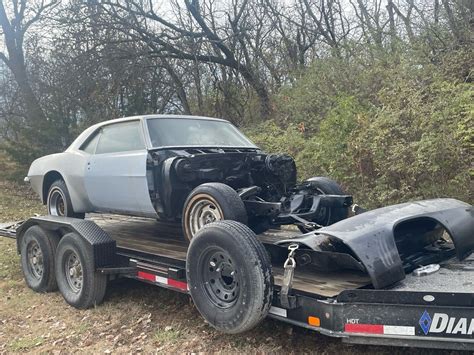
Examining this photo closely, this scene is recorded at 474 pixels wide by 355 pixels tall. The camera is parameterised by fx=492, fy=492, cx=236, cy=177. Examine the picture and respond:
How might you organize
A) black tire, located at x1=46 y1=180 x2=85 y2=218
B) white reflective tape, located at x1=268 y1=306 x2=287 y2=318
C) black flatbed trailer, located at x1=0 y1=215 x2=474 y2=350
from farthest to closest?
black tire, located at x1=46 y1=180 x2=85 y2=218 → white reflective tape, located at x1=268 y1=306 x2=287 y2=318 → black flatbed trailer, located at x1=0 y1=215 x2=474 y2=350

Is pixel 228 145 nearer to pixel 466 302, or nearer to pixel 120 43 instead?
pixel 466 302

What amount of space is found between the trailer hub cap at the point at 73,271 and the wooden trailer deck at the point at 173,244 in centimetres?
48

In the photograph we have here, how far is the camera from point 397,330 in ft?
9.57

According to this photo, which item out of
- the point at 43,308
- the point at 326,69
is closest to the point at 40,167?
the point at 43,308

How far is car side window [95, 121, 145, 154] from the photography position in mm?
5676

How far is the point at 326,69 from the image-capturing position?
12719 mm

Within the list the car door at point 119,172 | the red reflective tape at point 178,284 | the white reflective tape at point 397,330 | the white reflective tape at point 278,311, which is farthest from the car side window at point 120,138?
the white reflective tape at point 397,330

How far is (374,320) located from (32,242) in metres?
4.59

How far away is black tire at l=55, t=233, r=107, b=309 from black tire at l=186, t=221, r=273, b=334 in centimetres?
161

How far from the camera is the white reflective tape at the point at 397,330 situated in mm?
2879

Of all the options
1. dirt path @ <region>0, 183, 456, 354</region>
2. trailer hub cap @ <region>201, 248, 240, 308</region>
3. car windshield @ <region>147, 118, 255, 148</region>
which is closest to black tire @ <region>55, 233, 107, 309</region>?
dirt path @ <region>0, 183, 456, 354</region>

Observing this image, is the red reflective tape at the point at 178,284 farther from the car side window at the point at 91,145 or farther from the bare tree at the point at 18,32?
the bare tree at the point at 18,32

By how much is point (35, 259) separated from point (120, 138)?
1838 millimetres

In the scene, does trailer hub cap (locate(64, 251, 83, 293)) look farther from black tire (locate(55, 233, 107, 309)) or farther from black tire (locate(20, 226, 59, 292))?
black tire (locate(20, 226, 59, 292))
